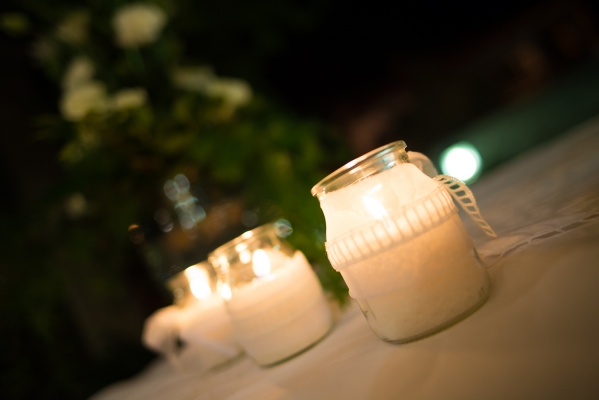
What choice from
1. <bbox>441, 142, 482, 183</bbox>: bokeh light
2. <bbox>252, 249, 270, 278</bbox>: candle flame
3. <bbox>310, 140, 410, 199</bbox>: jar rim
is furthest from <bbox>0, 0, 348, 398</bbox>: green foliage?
<bbox>441, 142, 482, 183</bbox>: bokeh light

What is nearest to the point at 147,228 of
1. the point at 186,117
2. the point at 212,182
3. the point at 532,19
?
the point at 212,182

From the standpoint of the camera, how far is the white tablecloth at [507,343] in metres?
0.30

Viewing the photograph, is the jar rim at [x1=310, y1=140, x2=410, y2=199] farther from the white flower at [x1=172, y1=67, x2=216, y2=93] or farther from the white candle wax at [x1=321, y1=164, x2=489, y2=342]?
the white flower at [x1=172, y1=67, x2=216, y2=93]

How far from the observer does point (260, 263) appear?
0.59 meters

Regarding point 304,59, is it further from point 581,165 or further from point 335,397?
point 335,397

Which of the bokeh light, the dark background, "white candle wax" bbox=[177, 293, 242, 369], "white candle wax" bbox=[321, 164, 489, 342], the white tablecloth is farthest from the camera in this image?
the bokeh light

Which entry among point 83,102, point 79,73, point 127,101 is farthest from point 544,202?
point 79,73

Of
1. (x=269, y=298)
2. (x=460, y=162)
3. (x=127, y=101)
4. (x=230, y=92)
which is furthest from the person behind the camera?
(x=460, y=162)

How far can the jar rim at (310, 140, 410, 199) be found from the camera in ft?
1.42

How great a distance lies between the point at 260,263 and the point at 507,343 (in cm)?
33

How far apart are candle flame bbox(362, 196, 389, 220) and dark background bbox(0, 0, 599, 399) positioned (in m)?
1.10

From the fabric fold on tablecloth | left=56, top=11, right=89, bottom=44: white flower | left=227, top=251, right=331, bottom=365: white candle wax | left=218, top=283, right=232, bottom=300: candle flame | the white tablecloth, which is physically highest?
left=56, top=11, right=89, bottom=44: white flower

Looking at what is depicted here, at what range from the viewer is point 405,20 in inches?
77.6

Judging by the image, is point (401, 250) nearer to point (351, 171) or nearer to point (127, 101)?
point (351, 171)
